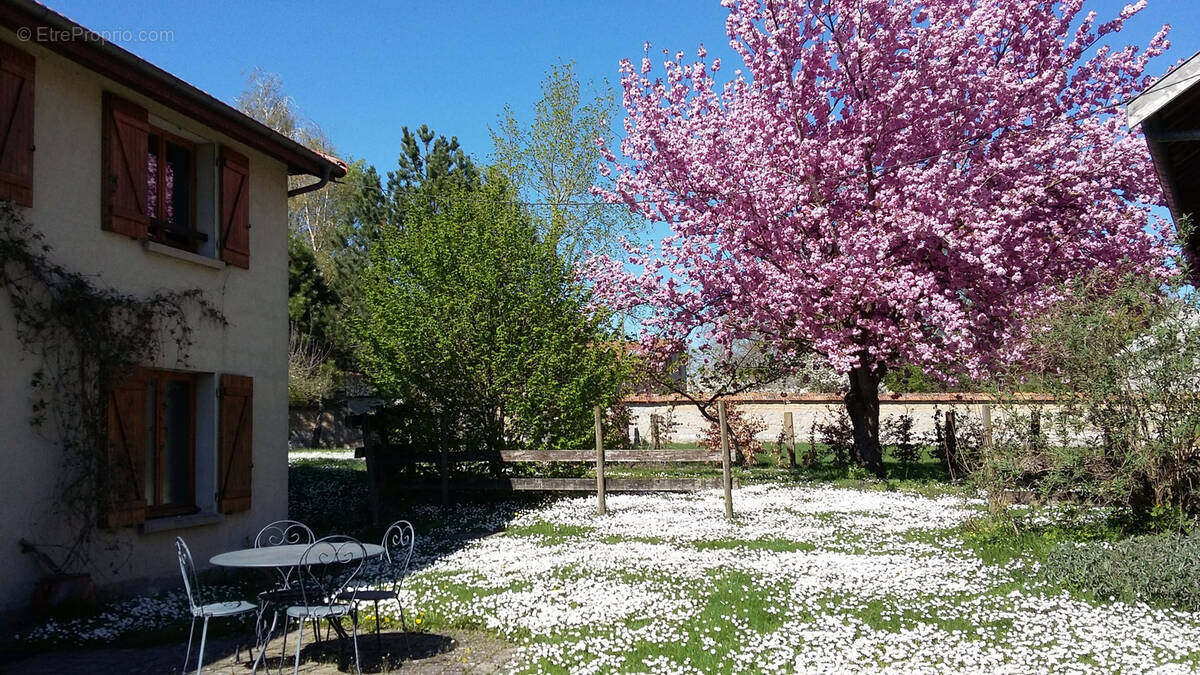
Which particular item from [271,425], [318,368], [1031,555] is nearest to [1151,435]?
[1031,555]

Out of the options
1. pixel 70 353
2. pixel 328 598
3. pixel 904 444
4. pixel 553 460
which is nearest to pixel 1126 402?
pixel 328 598

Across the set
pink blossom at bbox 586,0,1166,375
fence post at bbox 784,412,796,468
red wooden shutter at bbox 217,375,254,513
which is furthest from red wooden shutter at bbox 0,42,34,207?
fence post at bbox 784,412,796,468

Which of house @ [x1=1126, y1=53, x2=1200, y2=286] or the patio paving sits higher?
house @ [x1=1126, y1=53, x2=1200, y2=286]

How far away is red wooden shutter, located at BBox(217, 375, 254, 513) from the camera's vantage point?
10.2m

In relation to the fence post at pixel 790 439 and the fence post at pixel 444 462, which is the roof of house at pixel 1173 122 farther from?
the fence post at pixel 790 439

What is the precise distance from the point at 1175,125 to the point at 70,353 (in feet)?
32.2

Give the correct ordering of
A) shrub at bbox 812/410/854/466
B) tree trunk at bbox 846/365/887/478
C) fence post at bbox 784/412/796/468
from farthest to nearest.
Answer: fence post at bbox 784/412/796/468 → shrub at bbox 812/410/854/466 → tree trunk at bbox 846/365/887/478

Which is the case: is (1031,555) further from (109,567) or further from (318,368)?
(318,368)

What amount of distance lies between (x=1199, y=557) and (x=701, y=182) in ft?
41.6

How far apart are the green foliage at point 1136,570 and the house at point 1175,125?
3.02m

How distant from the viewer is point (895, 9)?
55.7 feet

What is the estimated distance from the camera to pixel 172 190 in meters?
10.5

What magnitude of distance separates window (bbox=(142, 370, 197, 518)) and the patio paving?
2.78 m

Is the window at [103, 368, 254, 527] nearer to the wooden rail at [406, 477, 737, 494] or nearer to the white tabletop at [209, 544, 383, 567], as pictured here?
the white tabletop at [209, 544, 383, 567]
